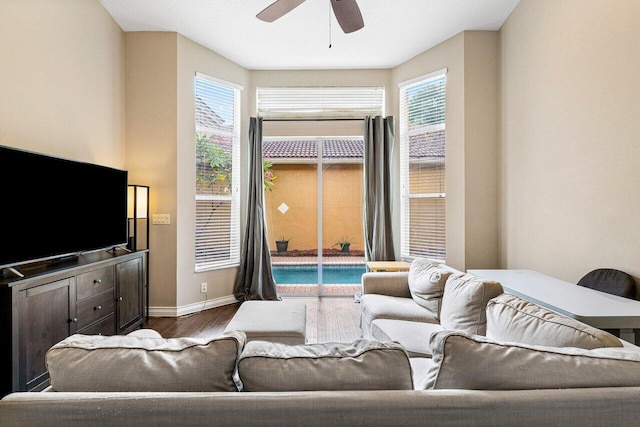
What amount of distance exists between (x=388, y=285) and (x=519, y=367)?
2.24m

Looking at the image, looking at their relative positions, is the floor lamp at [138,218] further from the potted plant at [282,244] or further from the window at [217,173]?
the potted plant at [282,244]

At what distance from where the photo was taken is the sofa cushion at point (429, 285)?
267 cm

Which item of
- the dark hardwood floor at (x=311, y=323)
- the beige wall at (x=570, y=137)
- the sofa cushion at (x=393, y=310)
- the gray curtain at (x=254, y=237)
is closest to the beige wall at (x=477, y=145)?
the beige wall at (x=570, y=137)

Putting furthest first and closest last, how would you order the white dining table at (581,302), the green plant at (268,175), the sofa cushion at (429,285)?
1. the green plant at (268,175)
2. the sofa cushion at (429,285)
3. the white dining table at (581,302)

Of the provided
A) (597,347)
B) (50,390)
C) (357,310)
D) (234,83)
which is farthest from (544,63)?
(50,390)

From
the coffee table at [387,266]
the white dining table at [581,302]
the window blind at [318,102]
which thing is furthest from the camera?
the window blind at [318,102]

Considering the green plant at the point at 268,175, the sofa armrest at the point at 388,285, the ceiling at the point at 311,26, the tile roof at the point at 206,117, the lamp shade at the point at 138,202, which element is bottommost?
the sofa armrest at the point at 388,285

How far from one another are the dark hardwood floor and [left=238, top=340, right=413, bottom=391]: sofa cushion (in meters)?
2.36

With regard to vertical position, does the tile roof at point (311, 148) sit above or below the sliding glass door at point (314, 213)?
above

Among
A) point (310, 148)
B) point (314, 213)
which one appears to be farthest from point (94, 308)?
point (310, 148)

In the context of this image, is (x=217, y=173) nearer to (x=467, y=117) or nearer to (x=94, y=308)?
(x=94, y=308)

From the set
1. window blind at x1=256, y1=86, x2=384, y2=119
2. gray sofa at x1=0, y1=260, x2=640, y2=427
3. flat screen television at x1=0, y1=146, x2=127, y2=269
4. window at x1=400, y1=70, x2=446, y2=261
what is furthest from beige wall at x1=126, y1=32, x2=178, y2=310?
gray sofa at x1=0, y1=260, x2=640, y2=427

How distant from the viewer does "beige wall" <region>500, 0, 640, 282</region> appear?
2.22 m

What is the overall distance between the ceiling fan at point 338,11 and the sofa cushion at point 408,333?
7.89ft
